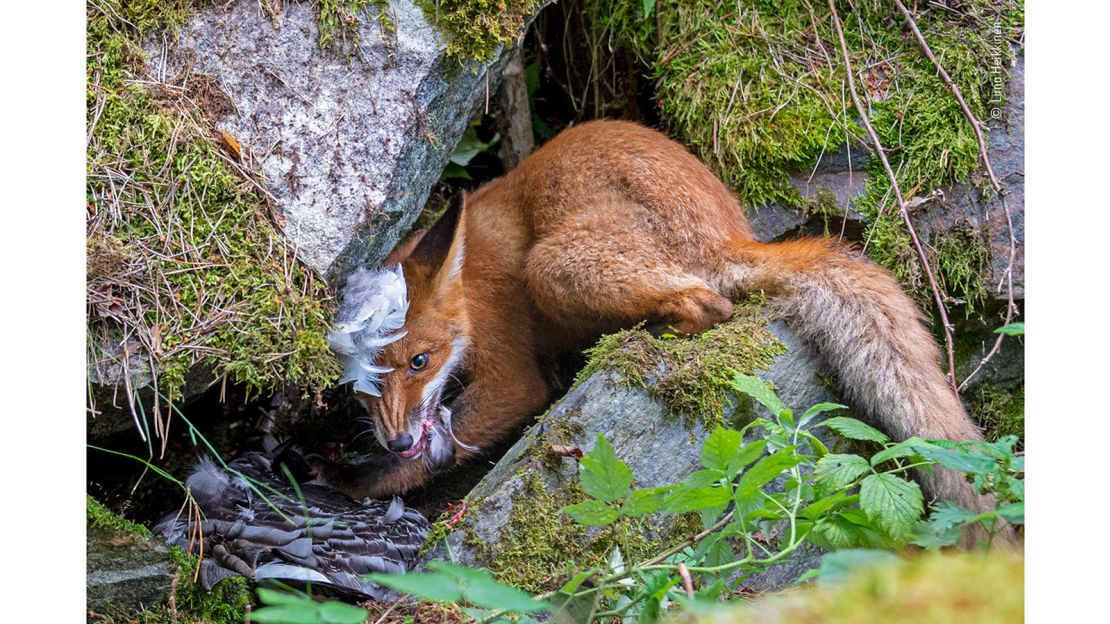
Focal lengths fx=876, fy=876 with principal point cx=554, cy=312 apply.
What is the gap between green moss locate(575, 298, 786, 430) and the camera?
12.8 feet

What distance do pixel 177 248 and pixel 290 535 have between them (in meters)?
1.35

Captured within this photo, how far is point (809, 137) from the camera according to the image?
5051 mm

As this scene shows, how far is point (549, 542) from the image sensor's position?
3.62 m

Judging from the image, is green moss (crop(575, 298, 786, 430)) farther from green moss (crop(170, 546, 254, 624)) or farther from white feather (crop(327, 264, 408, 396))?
green moss (crop(170, 546, 254, 624))

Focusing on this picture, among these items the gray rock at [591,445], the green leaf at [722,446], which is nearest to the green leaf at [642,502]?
the green leaf at [722,446]

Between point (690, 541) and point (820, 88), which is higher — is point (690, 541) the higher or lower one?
the lower one

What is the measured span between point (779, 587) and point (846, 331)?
122 centimetres

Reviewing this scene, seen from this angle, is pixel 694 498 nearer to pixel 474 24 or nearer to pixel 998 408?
pixel 474 24

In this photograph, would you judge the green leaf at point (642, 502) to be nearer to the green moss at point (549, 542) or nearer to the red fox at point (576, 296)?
the green moss at point (549, 542)

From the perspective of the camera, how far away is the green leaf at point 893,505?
268 cm

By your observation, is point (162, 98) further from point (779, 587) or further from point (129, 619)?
point (779, 587)

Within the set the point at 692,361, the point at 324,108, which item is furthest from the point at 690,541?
the point at 324,108

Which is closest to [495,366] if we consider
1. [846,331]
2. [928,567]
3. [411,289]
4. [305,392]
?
[411,289]

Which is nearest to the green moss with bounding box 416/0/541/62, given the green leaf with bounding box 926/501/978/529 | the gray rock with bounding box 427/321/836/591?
the gray rock with bounding box 427/321/836/591
